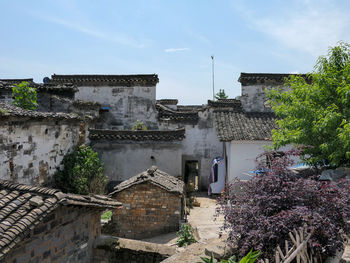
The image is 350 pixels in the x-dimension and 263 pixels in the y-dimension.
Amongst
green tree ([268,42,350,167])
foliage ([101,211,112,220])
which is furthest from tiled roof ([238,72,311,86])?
foliage ([101,211,112,220])

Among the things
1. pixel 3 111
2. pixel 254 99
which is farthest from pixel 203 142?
pixel 3 111

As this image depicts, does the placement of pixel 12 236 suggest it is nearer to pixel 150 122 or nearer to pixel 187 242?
pixel 187 242

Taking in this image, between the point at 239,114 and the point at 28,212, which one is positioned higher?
the point at 239,114

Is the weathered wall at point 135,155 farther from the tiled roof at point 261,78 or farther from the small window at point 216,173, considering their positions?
the tiled roof at point 261,78

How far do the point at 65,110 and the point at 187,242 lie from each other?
10.9m

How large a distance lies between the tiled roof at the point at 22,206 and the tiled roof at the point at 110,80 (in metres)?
16.2

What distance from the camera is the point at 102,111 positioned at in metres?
21.8

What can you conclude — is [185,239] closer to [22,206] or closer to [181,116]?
[22,206]

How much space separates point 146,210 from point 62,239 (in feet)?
17.0

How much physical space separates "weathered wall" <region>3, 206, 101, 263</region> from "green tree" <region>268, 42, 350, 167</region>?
5737 millimetres

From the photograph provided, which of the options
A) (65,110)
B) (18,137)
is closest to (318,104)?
(18,137)

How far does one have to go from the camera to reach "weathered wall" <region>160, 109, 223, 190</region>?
19.0 meters

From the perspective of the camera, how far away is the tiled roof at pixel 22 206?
14.6ft

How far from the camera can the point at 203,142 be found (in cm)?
1905
